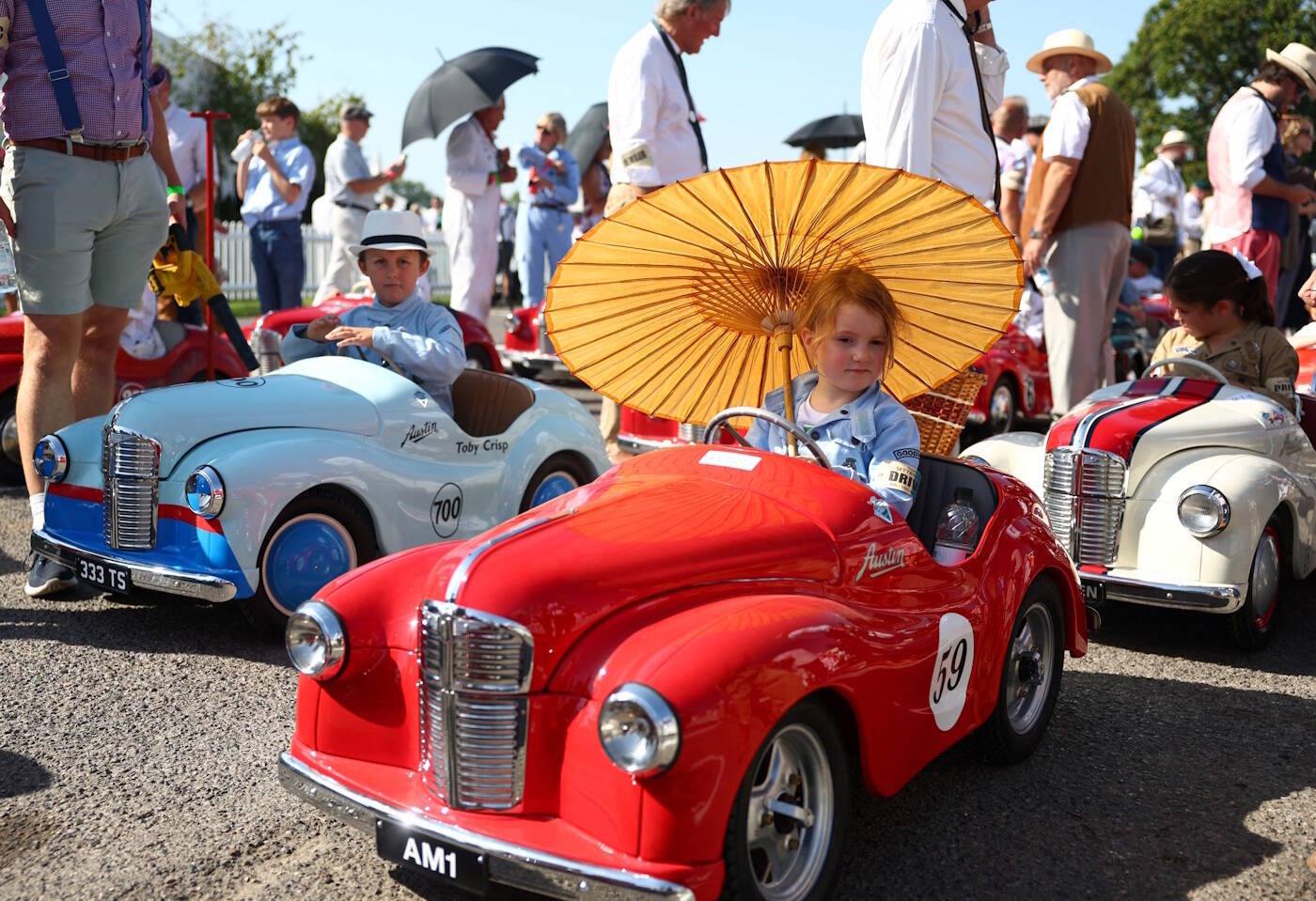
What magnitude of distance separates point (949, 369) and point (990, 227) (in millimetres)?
474

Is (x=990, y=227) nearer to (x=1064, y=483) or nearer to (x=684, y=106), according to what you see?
(x=1064, y=483)

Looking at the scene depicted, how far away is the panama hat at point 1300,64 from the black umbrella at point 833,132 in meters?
9.36

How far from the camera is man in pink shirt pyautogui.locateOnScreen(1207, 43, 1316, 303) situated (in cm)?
782

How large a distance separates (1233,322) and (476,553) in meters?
4.14

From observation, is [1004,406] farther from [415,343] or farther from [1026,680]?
[1026,680]

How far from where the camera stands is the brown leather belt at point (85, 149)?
489 cm

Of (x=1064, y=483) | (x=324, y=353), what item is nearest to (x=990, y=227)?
(x=1064, y=483)

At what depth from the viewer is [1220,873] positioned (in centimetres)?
298

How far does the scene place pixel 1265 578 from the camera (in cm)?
473

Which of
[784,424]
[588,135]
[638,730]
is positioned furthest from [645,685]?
[588,135]

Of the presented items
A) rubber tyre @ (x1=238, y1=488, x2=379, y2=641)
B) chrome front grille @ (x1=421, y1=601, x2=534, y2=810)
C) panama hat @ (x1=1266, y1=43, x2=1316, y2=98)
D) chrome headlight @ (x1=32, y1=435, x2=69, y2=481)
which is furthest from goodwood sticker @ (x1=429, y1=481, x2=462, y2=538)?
panama hat @ (x1=1266, y1=43, x2=1316, y2=98)

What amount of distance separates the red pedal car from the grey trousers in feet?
14.3

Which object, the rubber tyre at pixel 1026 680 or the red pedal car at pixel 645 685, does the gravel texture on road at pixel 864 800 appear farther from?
the red pedal car at pixel 645 685

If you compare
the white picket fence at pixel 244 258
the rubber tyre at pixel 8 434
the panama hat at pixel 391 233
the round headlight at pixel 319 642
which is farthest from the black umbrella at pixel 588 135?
the round headlight at pixel 319 642
